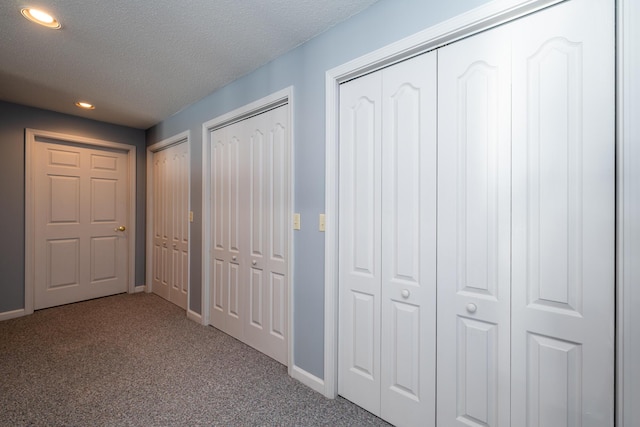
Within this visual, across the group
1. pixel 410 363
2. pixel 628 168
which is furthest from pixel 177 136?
pixel 628 168

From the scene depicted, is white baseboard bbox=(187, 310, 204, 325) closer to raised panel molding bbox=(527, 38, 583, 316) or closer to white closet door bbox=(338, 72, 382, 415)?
white closet door bbox=(338, 72, 382, 415)

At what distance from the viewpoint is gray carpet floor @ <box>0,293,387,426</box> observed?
5.57 feet

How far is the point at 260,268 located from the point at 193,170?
5.02ft

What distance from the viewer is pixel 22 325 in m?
3.05

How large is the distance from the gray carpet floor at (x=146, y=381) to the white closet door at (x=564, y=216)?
95 centimetres

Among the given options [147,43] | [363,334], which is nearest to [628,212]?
[363,334]

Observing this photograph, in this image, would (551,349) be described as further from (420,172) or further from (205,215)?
(205,215)

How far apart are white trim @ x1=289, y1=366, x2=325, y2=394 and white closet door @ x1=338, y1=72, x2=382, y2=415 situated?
13 cm

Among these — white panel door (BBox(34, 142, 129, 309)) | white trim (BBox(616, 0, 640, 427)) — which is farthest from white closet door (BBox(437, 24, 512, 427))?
white panel door (BBox(34, 142, 129, 309))

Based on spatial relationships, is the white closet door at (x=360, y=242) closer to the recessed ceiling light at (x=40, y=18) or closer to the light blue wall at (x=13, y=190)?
the recessed ceiling light at (x=40, y=18)

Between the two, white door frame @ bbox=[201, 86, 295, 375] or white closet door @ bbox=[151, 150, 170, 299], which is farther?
white closet door @ bbox=[151, 150, 170, 299]

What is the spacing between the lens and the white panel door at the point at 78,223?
3527mm

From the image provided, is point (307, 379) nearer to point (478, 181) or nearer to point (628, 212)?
point (478, 181)

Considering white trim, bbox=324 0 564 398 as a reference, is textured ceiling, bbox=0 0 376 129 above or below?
above
